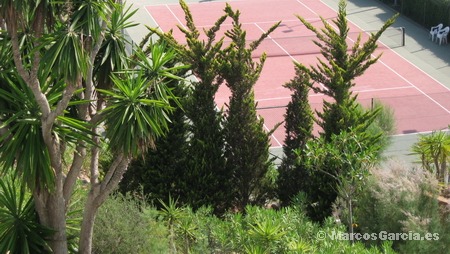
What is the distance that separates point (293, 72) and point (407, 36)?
19.7 ft

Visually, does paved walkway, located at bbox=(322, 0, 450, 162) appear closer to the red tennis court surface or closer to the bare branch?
the red tennis court surface

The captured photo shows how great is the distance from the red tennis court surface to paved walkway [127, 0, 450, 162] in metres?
0.39

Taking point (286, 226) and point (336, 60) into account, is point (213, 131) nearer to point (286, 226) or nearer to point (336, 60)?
point (336, 60)

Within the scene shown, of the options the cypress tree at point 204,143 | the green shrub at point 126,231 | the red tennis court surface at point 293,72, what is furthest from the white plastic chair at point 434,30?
the green shrub at point 126,231

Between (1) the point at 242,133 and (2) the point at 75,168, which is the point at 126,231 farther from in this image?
(1) the point at 242,133

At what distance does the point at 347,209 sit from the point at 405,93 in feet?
54.2

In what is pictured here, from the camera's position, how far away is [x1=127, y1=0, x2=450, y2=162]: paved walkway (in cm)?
3400

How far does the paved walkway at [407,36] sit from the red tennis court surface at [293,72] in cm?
39

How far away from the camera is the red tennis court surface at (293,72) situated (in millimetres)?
29578

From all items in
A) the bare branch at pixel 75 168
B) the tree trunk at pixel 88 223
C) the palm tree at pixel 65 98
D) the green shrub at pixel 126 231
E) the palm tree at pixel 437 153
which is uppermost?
the palm tree at pixel 65 98

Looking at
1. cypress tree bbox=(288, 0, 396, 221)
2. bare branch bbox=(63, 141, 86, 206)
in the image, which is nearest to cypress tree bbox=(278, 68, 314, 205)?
cypress tree bbox=(288, 0, 396, 221)

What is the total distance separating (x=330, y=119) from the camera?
19500mm

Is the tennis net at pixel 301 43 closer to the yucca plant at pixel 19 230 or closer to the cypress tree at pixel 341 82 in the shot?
the cypress tree at pixel 341 82

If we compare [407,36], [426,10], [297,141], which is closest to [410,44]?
[407,36]
